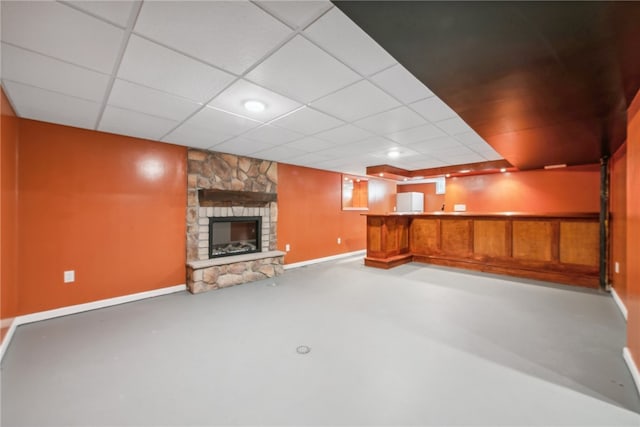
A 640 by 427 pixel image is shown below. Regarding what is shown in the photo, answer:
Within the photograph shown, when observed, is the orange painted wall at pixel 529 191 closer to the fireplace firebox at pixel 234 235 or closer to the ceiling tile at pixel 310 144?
the ceiling tile at pixel 310 144

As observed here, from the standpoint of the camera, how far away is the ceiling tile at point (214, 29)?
4.23 ft

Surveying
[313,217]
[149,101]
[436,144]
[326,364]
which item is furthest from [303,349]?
[313,217]

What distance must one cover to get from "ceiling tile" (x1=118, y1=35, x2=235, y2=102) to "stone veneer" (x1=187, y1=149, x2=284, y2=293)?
6.67 feet

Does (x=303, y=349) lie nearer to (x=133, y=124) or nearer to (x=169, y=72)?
(x=169, y=72)

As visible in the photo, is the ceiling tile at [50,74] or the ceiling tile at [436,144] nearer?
the ceiling tile at [50,74]

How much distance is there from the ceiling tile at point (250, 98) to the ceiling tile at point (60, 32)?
2.52 ft

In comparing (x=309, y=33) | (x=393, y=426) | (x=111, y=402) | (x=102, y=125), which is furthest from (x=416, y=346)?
(x=102, y=125)

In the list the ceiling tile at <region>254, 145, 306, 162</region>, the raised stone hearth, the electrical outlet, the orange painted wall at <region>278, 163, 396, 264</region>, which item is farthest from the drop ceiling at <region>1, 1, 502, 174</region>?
the orange painted wall at <region>278, 163, 396, 264</region>

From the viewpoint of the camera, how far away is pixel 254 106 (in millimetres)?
2475

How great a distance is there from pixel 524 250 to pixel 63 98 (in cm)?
658

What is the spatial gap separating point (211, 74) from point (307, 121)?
119 centimetres

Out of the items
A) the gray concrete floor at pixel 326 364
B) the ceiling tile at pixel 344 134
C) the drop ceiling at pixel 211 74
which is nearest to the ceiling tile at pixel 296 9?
the drop ceiling at pixel 211 74

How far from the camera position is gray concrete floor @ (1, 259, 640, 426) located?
1513 mm

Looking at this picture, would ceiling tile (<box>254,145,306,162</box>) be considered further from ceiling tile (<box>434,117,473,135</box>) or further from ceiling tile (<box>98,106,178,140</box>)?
ceiling tile (<box>434,117,473,135</box>)
